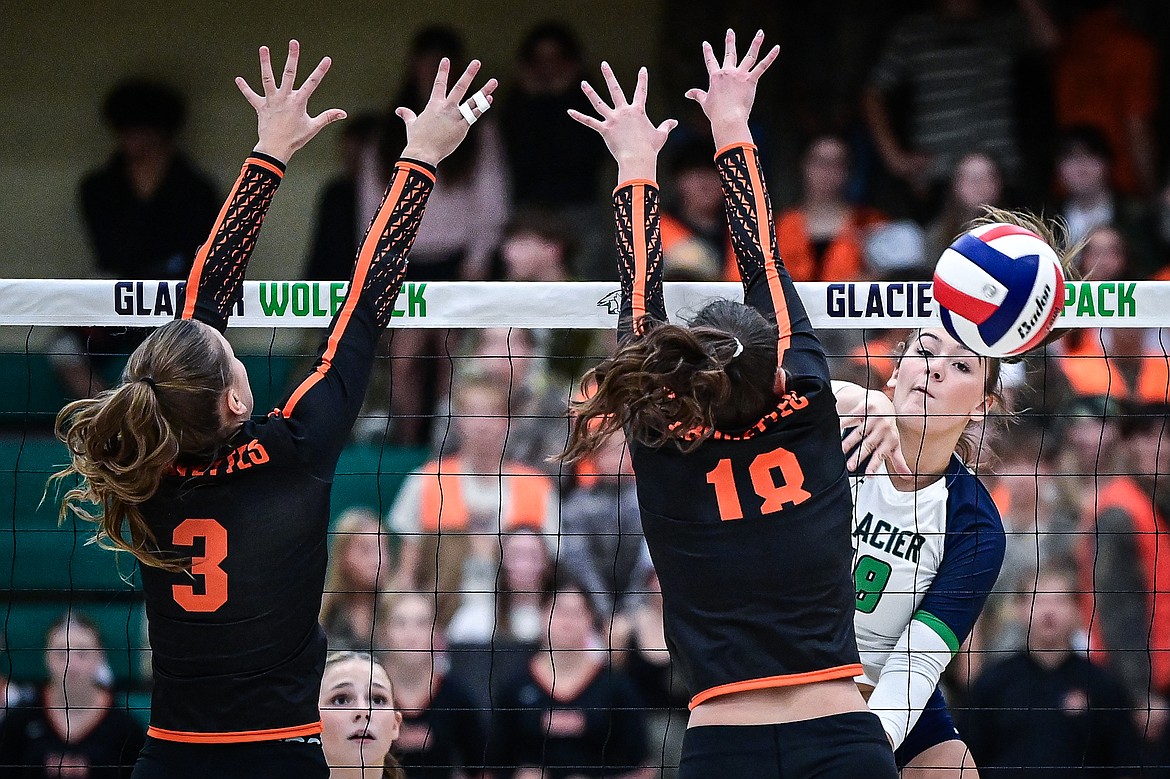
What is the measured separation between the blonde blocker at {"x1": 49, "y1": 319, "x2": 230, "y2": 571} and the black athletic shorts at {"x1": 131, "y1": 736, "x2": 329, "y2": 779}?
14.7 inches

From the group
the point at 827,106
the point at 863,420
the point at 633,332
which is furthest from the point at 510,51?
the point at 633,332

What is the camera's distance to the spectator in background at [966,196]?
6867mm

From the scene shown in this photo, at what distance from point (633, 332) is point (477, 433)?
3.37 m

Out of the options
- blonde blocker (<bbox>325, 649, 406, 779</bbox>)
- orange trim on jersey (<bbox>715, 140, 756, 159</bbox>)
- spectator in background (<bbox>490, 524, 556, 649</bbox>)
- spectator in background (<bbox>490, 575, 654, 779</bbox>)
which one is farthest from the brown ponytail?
spectator in background (<bbox>490, 524, 556, 649</bbox>)

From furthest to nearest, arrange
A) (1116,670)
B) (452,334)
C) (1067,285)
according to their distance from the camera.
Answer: (452,334), (1116,670), (1067,285)

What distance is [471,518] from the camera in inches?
240

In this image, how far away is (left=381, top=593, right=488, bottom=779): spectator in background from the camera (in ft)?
17.7

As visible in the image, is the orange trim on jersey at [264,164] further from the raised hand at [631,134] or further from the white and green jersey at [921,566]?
the white and green jersey at [921,566]

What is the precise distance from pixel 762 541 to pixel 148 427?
124 cm

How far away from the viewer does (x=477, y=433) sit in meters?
6.28

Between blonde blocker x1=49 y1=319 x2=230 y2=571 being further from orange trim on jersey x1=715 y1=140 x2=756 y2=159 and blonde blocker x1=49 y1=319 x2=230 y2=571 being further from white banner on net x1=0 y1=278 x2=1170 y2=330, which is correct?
orange trim on jersey x1=715 y1=140 x2=756 y2=159

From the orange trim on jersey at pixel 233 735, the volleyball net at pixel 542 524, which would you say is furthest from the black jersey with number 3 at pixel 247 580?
the volleyball net at pixel 542 524

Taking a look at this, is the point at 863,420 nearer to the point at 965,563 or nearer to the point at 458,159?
the point at 965,563

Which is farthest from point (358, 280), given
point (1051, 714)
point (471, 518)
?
point (1051, 714)
